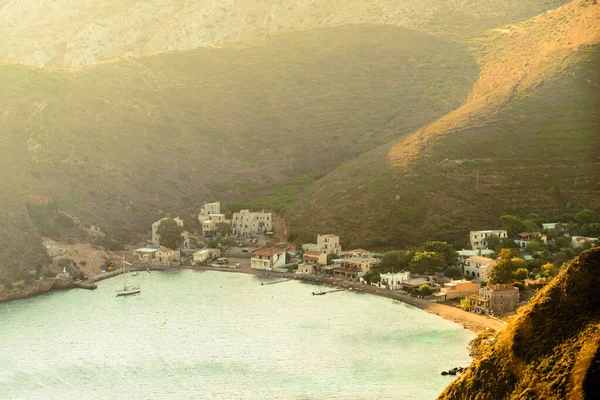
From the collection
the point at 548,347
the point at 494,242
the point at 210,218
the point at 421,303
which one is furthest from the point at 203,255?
the point at 548,347

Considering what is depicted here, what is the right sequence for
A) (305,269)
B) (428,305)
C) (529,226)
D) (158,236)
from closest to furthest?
(428,305) < (305,269) < (529,226) < (158,236)

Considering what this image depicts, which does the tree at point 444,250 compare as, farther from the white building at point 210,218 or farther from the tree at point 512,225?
the white building at point 210,218

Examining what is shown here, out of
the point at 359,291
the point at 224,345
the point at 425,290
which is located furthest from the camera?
the point at 359,291

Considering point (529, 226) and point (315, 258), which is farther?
point (529, 226)

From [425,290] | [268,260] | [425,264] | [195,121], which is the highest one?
[195,121]

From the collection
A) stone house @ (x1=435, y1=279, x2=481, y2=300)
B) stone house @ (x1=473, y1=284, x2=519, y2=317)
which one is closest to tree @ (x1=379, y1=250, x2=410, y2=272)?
stone house @ (x1=435, y1=279, x2=481, y2=300)

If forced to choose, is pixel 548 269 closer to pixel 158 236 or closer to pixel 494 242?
pixel 494 242

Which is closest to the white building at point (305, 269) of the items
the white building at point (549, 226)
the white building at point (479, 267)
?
the white building at point (479, 267)
